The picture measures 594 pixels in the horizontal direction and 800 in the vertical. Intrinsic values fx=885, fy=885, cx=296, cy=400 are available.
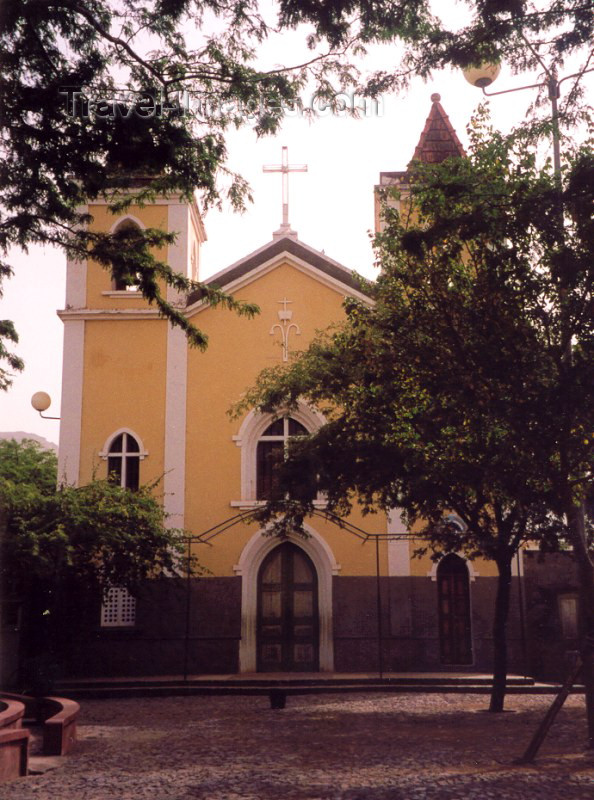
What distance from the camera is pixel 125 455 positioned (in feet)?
70.3

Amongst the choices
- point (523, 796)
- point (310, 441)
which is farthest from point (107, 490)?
point (523, 796)

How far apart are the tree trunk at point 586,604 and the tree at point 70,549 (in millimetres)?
9598

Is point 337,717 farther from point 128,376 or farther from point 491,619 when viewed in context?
point 128,376

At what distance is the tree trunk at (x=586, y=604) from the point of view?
419 inches

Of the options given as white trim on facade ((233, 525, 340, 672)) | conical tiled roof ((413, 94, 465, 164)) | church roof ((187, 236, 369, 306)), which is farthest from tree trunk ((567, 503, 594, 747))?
conical tiled roof ((413, 94, 465, 164))

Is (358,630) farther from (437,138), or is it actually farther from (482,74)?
(482,74)

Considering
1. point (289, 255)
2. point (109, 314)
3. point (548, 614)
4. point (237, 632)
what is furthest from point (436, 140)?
point (237, 632)

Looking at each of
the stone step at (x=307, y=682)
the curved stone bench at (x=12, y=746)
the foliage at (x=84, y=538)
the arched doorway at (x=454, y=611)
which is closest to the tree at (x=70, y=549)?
the foliage at (x=84, y=538)

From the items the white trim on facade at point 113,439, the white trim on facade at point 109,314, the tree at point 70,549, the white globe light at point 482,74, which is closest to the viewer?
the white globe light at point 482,74

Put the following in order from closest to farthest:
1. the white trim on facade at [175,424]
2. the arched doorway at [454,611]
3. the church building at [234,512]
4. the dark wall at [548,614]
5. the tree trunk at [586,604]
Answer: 1. the tree trunk at [586,604]
2. the dark wall at [548,614]
3. the church building at [234,512]
4. the arched doorway at [454,611]
5. the white trim on facade at [175,424]

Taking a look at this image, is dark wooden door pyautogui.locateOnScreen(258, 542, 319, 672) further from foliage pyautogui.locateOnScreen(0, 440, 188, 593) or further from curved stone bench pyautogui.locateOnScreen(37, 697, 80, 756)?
curved stone bench pyautogui.locateOnScreen(37, 697, 80, 756)

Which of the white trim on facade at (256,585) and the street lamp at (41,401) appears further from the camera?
the street lamp at (41,401)

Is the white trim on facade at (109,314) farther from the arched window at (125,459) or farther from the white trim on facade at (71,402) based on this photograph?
the arched window at (125,459)

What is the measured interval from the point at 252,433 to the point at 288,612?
14.2 feet
